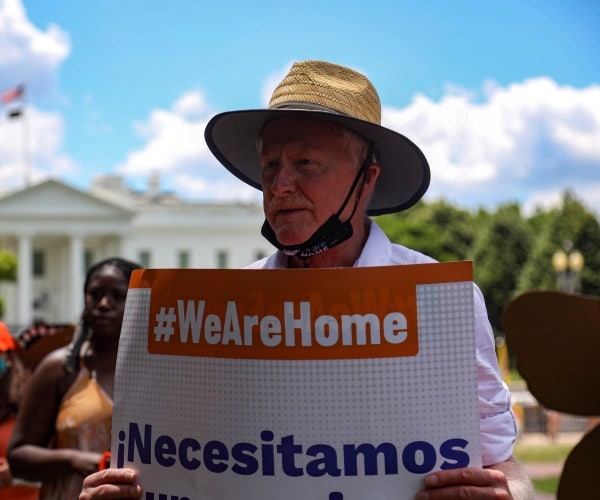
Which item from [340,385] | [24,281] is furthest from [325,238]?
[24,281]

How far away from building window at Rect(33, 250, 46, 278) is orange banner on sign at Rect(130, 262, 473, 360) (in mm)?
78890

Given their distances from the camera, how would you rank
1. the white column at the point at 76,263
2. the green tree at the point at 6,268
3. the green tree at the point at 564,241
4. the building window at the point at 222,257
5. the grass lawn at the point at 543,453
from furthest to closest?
1. the building window at the point at 222,257
2. the white column at the point at 76,263
3. the green tree at the point at 6,268
4. the green tree at the point at 564,241
5. the grass lawn at the point at 543,453

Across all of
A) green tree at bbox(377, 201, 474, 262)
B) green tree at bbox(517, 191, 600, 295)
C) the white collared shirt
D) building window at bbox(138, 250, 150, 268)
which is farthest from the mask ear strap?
building window at bbox(138, 250, 150, 268)

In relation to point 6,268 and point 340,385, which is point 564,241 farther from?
point 340,385

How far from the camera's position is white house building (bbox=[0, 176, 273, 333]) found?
73.0 meters

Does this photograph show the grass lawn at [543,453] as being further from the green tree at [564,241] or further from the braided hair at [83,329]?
the green tree at [564,241]

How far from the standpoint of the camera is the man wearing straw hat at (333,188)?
64.2 inches

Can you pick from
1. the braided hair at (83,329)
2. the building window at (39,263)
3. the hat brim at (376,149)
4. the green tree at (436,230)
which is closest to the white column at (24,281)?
the building window at (39,263)

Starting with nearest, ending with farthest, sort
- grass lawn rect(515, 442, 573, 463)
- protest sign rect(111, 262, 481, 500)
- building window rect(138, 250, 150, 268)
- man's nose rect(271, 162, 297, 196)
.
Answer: protest sign rect(111, 262, 481, 500) → man's nose rect(271, 162, 297, 196) → grass lawn rect(515, 442, 573, 463) → building window rect(138, 250, 150, 268)

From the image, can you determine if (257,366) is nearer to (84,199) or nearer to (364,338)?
(364,338)

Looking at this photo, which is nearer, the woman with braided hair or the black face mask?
the black face mask

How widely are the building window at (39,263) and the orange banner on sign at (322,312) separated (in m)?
78.9

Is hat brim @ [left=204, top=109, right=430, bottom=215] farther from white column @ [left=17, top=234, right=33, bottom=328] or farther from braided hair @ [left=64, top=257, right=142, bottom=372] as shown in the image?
white column @ [left=17, top=234, right=33, bottom=328]

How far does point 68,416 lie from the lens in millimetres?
3256
